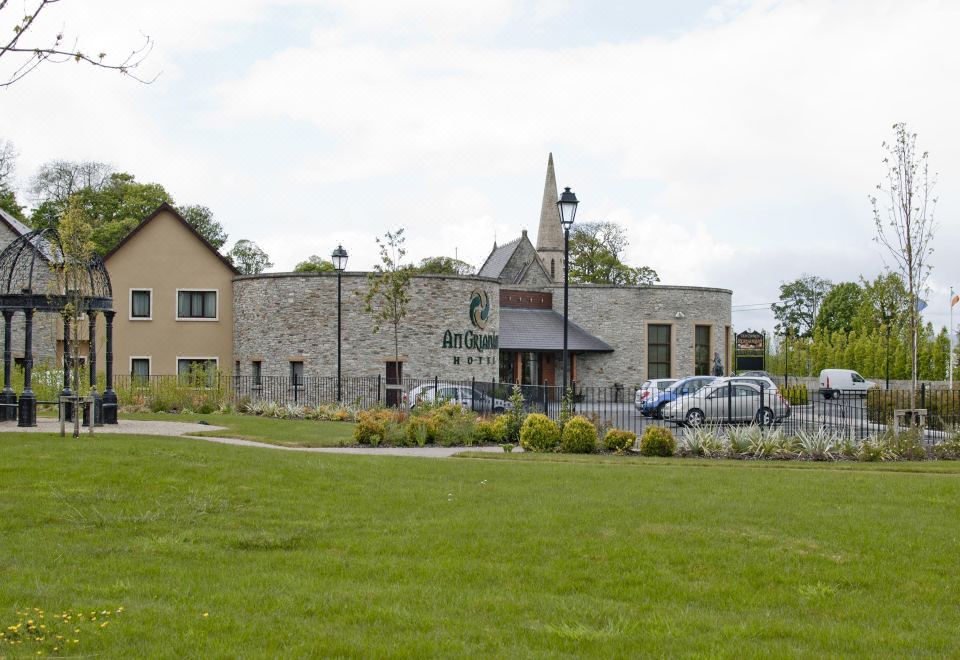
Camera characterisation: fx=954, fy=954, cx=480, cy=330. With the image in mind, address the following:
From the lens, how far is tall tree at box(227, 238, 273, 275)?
81438 mm

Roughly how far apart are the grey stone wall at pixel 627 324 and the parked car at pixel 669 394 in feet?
43.5

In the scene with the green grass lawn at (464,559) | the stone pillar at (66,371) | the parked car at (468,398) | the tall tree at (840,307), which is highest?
the tall tree at (840,307)

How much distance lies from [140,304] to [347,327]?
31.3 feet

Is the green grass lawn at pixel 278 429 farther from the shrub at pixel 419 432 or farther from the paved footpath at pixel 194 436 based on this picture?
the shrub at pixel 419 432

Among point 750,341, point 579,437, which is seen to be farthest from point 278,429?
point 750,341

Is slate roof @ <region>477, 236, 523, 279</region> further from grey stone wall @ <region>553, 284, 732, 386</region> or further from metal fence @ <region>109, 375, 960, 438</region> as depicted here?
metal fence @ <region>109, 375, 960, 438</region>

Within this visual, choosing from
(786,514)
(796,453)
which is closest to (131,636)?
(786,514)

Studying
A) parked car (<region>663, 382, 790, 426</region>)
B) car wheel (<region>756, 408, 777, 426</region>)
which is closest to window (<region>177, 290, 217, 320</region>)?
parked car (<region>663, 382, 790, 426</region>)

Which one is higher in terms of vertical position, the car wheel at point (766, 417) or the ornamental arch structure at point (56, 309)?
the ornamental arch structure at point (56, 309)

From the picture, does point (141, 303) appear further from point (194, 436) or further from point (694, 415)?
point (694, 415)

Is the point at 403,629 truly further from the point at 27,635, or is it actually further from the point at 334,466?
the point at 334,466

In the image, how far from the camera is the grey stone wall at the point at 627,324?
1891 inches

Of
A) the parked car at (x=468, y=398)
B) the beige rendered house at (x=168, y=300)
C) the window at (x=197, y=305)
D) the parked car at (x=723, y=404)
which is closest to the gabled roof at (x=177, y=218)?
the beige rendered house at (x=168, y=300)

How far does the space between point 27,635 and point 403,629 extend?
2.49 m
